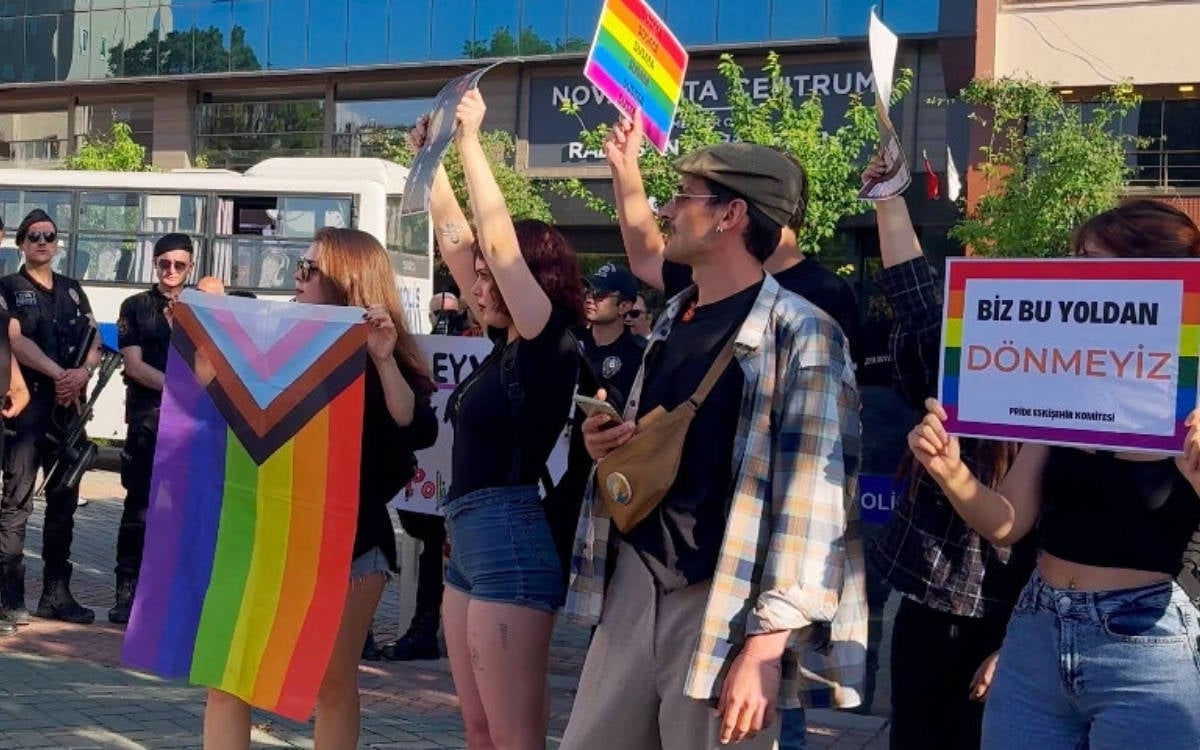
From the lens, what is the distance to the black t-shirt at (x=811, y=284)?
4047 mm

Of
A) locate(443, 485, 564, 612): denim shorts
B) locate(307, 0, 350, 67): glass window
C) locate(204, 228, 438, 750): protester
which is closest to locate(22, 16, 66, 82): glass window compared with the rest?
locate(307, 0, 350, 67): glass window

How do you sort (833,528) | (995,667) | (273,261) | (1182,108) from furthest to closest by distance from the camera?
(1182,108) < (273,261) < (995,667) < (833,528)

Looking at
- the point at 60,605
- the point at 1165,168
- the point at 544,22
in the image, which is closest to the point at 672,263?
the point at 60,605

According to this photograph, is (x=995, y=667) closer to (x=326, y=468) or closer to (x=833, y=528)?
(x=833, y=528)

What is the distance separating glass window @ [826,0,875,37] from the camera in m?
29.7

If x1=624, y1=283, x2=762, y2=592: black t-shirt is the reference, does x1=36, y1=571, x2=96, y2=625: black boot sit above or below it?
below

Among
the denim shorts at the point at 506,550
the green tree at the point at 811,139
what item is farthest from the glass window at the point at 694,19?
the denim shorts at the point at 506,550

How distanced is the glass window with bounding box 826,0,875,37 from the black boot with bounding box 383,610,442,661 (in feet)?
78.7

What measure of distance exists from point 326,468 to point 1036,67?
24.4m

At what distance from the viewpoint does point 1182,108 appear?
25.9m

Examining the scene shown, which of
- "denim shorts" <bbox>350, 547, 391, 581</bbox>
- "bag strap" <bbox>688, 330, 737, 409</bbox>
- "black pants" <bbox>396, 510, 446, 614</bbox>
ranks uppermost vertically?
"bag strap" <bbox>688, 330, 737, 409</bbox>

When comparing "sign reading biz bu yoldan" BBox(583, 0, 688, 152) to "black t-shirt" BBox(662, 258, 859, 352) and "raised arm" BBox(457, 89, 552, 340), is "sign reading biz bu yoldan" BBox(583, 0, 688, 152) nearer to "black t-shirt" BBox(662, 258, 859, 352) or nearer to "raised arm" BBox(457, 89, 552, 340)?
"black t-shirt" BBox(662, 258, 859, 352)

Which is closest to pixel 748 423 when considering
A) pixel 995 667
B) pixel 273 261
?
pixel 995 667

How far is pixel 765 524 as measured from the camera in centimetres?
298
